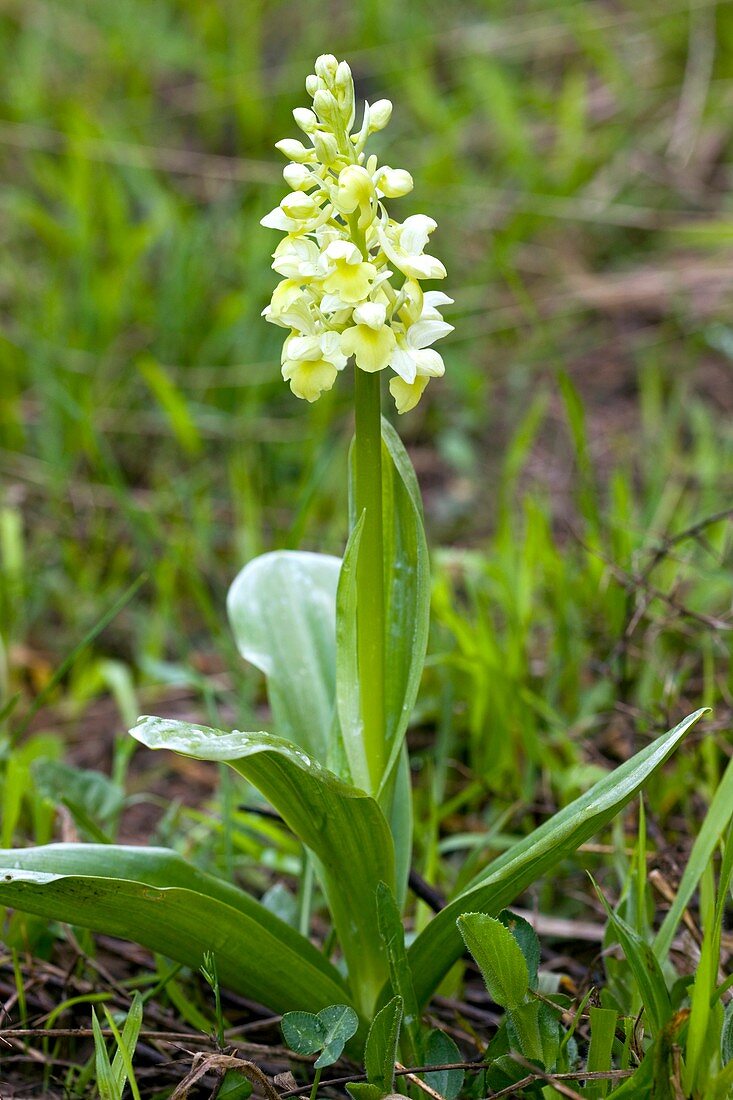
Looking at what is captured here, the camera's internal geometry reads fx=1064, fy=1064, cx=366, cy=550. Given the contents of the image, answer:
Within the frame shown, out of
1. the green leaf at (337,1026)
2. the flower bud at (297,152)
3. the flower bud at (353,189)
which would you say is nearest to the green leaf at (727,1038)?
the green leaf at (337,1026)

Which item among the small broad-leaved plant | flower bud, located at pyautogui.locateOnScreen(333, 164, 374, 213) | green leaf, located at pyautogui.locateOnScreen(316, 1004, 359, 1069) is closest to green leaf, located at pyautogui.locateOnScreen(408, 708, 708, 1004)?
the small broad-leaved plant

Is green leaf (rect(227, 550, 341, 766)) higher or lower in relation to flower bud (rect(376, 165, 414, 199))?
lower

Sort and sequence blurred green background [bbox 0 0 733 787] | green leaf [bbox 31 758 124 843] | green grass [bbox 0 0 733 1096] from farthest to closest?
blurred green background [bbox 0 0 733 787]
green grass [bbox 0 0 733 1096]
green leaf [bbox 31 758 124 843]

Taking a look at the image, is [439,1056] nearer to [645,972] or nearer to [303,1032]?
[303,1032]

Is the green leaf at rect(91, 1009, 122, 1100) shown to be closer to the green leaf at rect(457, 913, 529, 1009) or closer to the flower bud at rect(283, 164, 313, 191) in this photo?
the green leaf at rect(457, 913, 529, 1009)

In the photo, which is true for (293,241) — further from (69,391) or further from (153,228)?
(153,228)

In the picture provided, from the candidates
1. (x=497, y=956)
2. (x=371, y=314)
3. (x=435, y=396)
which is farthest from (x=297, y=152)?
(x=435, y=396)

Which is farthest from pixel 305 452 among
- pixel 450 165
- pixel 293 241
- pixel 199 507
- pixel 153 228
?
pixel 293 241

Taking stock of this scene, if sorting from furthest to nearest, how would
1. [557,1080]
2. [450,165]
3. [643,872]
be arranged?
[450,165] → [643,872] → [557,1080]
